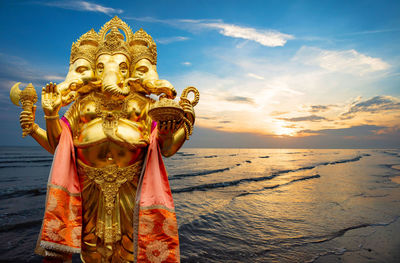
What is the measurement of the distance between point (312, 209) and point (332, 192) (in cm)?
347

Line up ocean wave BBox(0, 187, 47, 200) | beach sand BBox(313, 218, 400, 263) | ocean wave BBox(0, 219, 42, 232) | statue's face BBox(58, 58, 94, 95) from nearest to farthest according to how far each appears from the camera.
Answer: statue's face BBox(58, 58, 94, 95) < beach sand BBox(313, 218, 400, 263) < ocean wave BBox(0, 219, 42, 232) < ocean wave BBox(0, 187, 47, 200)

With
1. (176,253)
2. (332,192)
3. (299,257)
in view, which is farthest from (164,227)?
(332,192)

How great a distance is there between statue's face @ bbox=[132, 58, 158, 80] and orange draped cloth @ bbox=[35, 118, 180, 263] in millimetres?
672

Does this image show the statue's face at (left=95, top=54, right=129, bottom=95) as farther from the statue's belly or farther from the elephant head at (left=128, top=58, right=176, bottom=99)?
the statue's belly

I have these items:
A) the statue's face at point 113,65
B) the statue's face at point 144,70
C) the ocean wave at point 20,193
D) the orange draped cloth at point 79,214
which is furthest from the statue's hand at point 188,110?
the ocean wave at point 20,193

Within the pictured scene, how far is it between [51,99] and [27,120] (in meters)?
0.27

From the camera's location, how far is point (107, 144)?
82.3 inches

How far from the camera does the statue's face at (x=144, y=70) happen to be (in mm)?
2279

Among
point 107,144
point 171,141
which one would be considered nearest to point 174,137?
point 171,141

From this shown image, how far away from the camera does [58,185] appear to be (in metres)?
1.97

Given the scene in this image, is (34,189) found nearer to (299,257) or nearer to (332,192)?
(299,257)

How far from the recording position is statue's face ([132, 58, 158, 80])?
89.7 inches

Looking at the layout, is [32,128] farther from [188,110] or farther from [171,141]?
[188,110]

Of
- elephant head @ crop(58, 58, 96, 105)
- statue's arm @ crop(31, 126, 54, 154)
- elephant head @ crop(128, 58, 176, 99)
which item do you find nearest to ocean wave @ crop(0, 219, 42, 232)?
statue's arm @ crop(31, 126, 54, 154)
